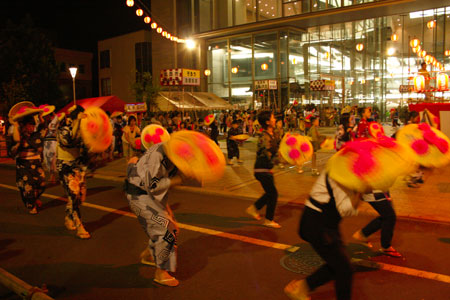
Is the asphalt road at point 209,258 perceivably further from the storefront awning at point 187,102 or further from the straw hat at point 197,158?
the storefront awning at point 187,102

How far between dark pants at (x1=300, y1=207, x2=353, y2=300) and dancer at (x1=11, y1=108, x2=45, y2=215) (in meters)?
5.15

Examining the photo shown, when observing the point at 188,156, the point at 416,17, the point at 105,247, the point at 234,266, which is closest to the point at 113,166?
the point at 105,247

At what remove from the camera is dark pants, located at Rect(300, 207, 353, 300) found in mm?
3098

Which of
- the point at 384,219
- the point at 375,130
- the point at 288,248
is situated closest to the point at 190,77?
the point at 375,130

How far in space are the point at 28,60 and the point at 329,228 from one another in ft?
96.1

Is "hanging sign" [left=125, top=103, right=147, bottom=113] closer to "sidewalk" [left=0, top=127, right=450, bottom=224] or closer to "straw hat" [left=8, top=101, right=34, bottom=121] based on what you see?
"sidewalk" [left=0, top=127, right=450, bottom=224]

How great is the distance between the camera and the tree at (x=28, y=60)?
27328mm

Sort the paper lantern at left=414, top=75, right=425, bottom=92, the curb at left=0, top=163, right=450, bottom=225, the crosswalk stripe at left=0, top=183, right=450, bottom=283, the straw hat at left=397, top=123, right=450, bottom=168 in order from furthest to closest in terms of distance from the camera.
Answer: the paper lantern at left=414, top=75, right=425, bottom=92, the curb at left=0, top=163, right=450, bottom=225, the crosswalk stripe at left=0, top=183, right=450, bottom=283, the straw hat at left=397, top=123, right=450, bottom=168

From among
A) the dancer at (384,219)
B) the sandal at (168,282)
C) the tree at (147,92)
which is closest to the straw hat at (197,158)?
the sandal at (168,282)

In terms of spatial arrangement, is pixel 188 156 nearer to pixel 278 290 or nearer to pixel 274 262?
pixel 278 290

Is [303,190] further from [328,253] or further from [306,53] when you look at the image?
[306,53]

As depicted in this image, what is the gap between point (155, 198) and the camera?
3902mm

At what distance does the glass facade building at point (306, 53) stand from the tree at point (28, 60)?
1164 cm

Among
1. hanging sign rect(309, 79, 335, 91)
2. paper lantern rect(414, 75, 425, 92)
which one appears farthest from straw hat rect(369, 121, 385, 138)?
hanging sign rect(309, 79, 335, 91)
